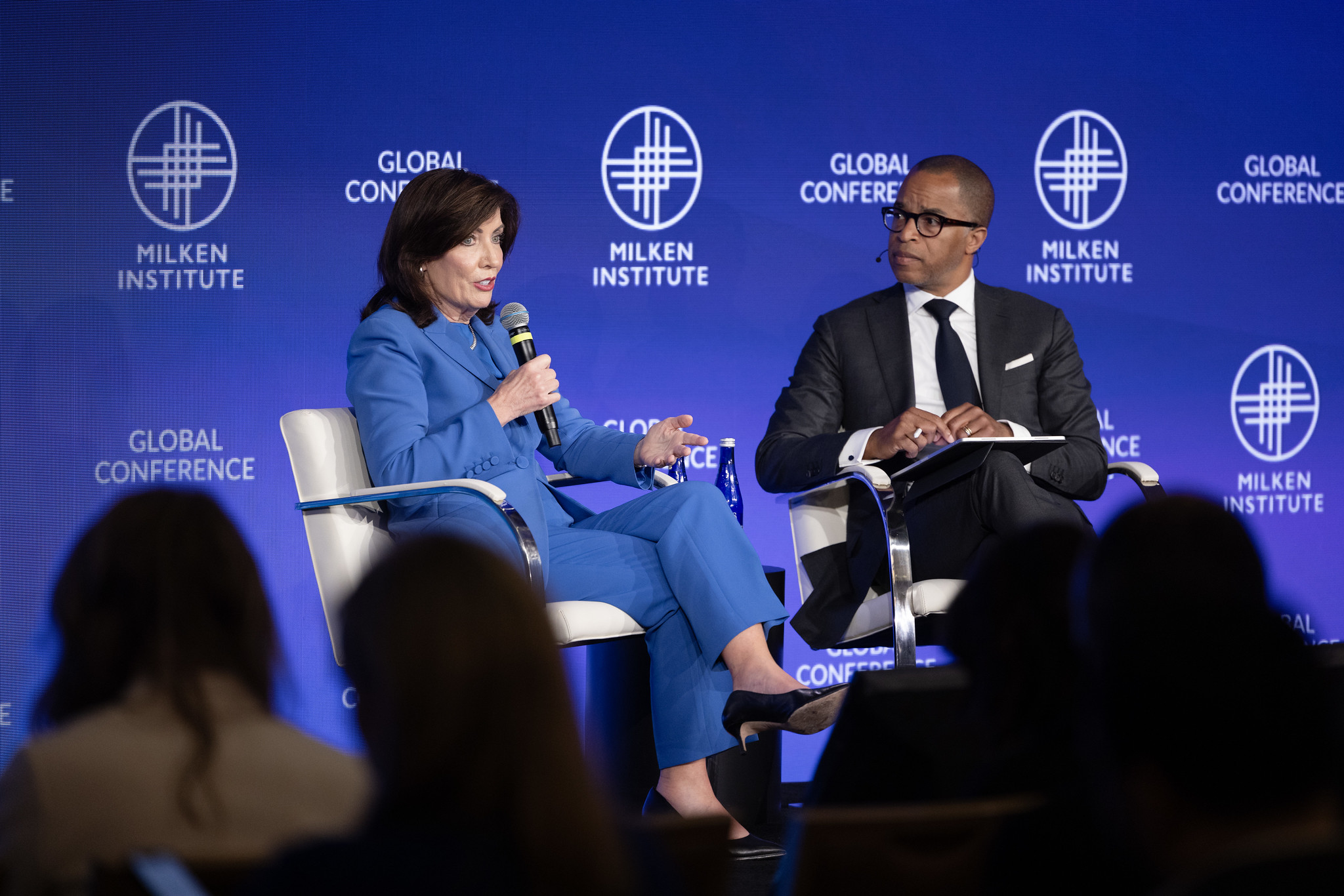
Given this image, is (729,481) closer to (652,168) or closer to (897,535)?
(897,535)

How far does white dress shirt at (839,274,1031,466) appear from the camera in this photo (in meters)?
3.50

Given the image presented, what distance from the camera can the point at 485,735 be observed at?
0.80m

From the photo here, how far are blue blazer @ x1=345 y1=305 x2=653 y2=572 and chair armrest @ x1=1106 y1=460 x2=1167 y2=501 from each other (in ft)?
3.96

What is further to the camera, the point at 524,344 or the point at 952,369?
the point at 952,369

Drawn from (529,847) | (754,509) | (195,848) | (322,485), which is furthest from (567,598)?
(529,847)

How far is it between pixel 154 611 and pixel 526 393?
6.17 feet

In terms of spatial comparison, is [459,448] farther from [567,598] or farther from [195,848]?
[195,848]

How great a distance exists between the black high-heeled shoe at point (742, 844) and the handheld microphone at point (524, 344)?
872mm

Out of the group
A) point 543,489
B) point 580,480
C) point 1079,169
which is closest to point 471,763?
point 543,489

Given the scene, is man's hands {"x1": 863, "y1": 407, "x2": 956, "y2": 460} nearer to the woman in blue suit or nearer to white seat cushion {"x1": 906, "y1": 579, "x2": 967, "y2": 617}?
white seat cushion {"x1": 906, "y1": 579, "x2": 967, "y2": 617}

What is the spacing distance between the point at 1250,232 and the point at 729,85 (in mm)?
1938

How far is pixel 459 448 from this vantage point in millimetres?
2959

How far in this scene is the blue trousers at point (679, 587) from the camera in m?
2.86

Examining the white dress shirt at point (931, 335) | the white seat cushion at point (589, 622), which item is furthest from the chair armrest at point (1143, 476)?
the white seat cushion at point (589, 622)
